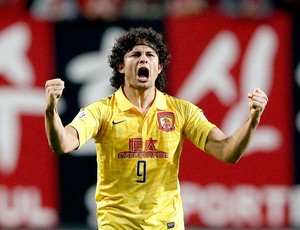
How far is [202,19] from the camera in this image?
941 cm

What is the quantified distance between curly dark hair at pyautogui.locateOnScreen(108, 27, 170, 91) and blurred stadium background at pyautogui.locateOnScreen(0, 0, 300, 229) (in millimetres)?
2988

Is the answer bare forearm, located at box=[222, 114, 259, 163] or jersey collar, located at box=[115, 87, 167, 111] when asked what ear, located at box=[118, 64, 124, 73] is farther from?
bare forearm, located at box=[222, 114, 259, 163]

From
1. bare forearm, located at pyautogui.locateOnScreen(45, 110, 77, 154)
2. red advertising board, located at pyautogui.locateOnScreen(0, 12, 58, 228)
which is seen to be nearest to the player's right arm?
bare forearm, located at pyautogui.locateOnScreen(45, 110, 77, 154)

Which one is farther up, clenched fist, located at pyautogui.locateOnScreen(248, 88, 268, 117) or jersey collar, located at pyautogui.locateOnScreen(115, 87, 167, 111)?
jersey collar, located at pyautogui.locateOnScreen(115, 87, 167, 111)

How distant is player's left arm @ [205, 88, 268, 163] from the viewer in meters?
5.31

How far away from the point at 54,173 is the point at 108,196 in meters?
3.71

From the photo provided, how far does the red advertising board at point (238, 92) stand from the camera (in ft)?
30.7

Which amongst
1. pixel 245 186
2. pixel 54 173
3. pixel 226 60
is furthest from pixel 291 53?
pixel 54 173

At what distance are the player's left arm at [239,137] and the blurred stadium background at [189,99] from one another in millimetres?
3680

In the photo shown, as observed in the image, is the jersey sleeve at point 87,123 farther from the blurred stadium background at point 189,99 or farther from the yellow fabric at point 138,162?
the blurred stadium background at point 189,99

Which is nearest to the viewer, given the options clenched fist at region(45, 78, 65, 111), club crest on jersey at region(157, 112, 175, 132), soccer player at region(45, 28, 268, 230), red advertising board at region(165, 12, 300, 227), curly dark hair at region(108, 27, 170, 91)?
clenched fist at region(45, 78, 65, 111)

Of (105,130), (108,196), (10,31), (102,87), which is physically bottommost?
(108,196)

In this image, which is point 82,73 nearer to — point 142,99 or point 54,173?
point 54,173

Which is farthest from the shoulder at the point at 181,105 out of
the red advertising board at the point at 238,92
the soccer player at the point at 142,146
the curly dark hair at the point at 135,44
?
the red advertising board at the point at 238,92
